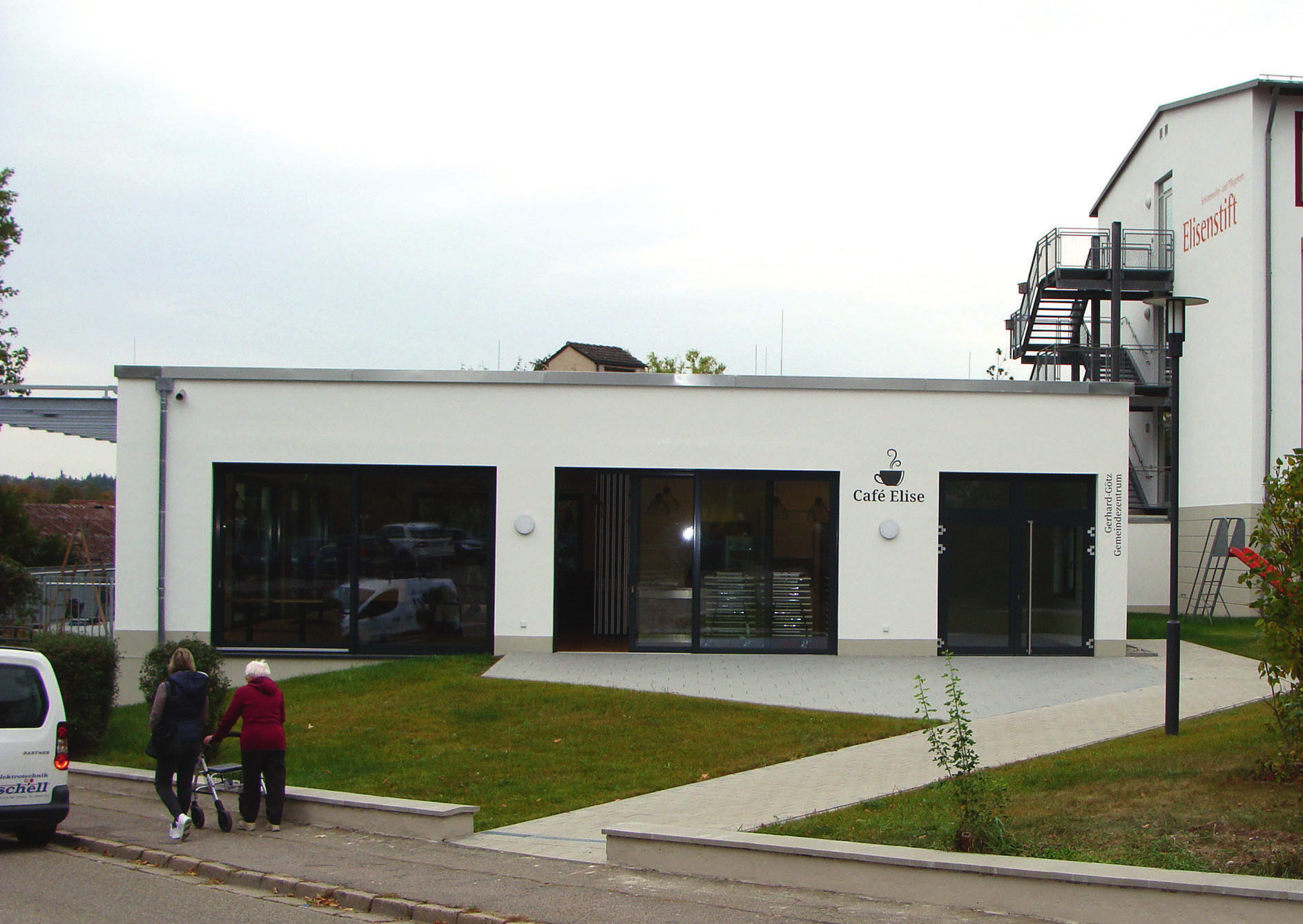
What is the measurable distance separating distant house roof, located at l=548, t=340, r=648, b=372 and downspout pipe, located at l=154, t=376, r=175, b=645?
4162 cm

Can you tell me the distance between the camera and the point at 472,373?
1764 cm

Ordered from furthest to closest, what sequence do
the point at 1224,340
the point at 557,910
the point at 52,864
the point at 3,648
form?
the point at 1224,340 → the point at 3,648 → the point at 52,864 → the point at 557,910

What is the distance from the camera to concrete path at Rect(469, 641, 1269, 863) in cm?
927

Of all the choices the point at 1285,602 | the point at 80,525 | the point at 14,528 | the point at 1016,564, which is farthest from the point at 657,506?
the point at 80,525

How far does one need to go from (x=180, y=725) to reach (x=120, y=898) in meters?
2.29

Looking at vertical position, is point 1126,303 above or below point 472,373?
above

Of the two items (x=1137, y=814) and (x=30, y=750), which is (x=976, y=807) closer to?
(x=1137, y=814)

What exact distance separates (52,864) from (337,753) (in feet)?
12.2

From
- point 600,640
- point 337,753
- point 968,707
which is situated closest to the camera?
point 337,753

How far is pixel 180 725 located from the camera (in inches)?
387

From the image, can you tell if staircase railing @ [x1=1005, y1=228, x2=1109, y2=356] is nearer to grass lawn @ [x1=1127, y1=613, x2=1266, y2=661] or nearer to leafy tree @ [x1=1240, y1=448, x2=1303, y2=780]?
grass lawn @ [x1=1127, y1=613, x2=1266, y2=661]

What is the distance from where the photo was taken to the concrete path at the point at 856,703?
9.27m

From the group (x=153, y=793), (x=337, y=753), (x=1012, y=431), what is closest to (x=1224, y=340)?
(x=1012, y=431)

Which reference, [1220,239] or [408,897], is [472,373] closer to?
[408,897]
